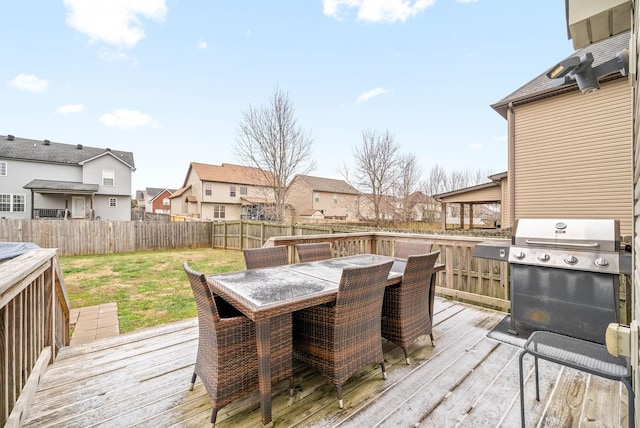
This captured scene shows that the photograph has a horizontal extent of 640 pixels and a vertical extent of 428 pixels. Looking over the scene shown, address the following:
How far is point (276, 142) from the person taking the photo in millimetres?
13305

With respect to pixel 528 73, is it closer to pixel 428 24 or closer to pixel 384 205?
pixel 428 24

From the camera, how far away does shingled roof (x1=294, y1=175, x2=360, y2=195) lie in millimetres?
27580

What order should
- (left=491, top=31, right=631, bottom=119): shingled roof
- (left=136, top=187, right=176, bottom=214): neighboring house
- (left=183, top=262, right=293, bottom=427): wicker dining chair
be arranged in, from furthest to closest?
(left=136, top=187, right=176, bottom=214): neighboring house
(left=491, top=31, right=631, bottom=119): shingled roof
(left=183, top=262, right=293, bottom=427): wicker dining chair

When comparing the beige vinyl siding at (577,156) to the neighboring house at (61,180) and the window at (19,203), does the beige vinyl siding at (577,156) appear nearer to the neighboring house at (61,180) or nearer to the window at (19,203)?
the neighboring house at (61,180)

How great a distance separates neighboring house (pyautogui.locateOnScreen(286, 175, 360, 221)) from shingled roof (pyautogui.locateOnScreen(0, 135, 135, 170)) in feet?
44.7

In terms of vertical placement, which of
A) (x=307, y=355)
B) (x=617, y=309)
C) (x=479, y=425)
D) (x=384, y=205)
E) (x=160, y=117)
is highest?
(x=160, y=117)

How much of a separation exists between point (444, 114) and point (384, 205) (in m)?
5.67

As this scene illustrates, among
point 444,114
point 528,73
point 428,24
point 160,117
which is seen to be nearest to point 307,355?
point 428,24

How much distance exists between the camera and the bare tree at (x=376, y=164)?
15.6 meters

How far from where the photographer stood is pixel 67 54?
31.5 feet

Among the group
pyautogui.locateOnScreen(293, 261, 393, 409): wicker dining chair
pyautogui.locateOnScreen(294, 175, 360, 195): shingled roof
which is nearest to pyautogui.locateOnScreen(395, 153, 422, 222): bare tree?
pyautogui.locateOnScreen(294, 175, 360, 195): shingled roof

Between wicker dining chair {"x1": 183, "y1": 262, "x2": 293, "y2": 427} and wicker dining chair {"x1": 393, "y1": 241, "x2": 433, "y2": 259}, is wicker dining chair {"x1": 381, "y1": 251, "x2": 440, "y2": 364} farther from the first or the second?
wicker dining chair {"x1": 183, "y1": 262, "x2": 293, "y2": 427}

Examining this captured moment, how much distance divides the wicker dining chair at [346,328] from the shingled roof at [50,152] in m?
20.7

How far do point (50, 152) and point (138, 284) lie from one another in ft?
55.3
